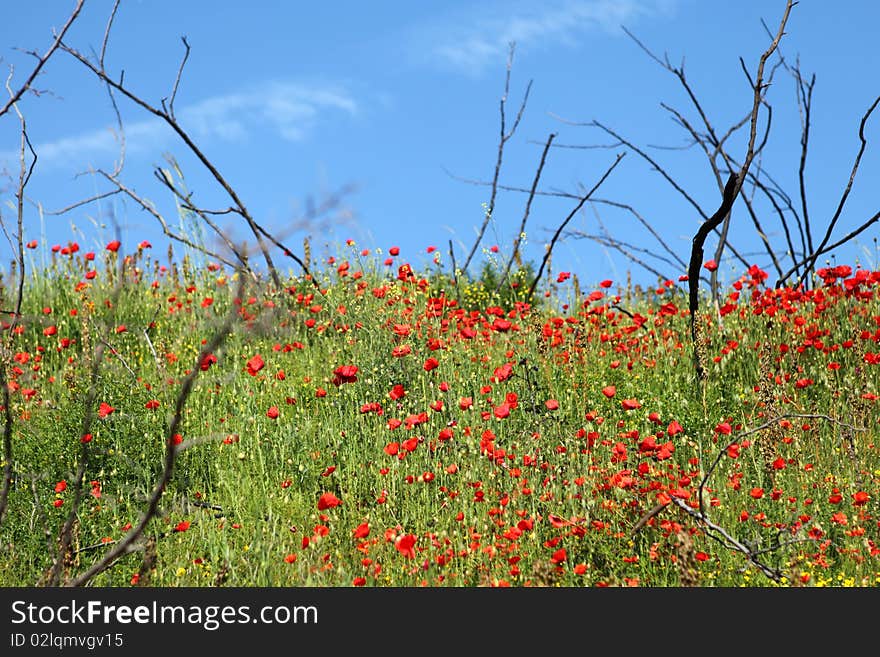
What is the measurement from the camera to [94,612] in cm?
278

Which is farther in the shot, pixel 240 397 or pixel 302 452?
pixel 240 397

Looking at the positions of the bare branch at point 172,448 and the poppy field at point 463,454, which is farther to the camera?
the poppy field at point 463,454

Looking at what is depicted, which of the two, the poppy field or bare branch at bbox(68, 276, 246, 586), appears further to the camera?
the poppy field

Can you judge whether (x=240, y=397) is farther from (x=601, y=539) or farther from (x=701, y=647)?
(x=701, y=647)

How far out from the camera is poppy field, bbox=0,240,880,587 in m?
3.53

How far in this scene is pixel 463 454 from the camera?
14.7ft

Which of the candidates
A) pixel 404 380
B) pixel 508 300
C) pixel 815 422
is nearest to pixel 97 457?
pixel 404 380

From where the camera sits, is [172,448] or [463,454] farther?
[463,454]

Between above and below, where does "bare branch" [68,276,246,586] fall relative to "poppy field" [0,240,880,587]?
below

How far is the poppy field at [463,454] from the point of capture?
11.6ft

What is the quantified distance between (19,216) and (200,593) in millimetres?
2067

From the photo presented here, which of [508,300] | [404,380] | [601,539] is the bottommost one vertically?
[601,539]

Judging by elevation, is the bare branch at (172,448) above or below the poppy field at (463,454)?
below

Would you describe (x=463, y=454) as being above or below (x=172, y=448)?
above
